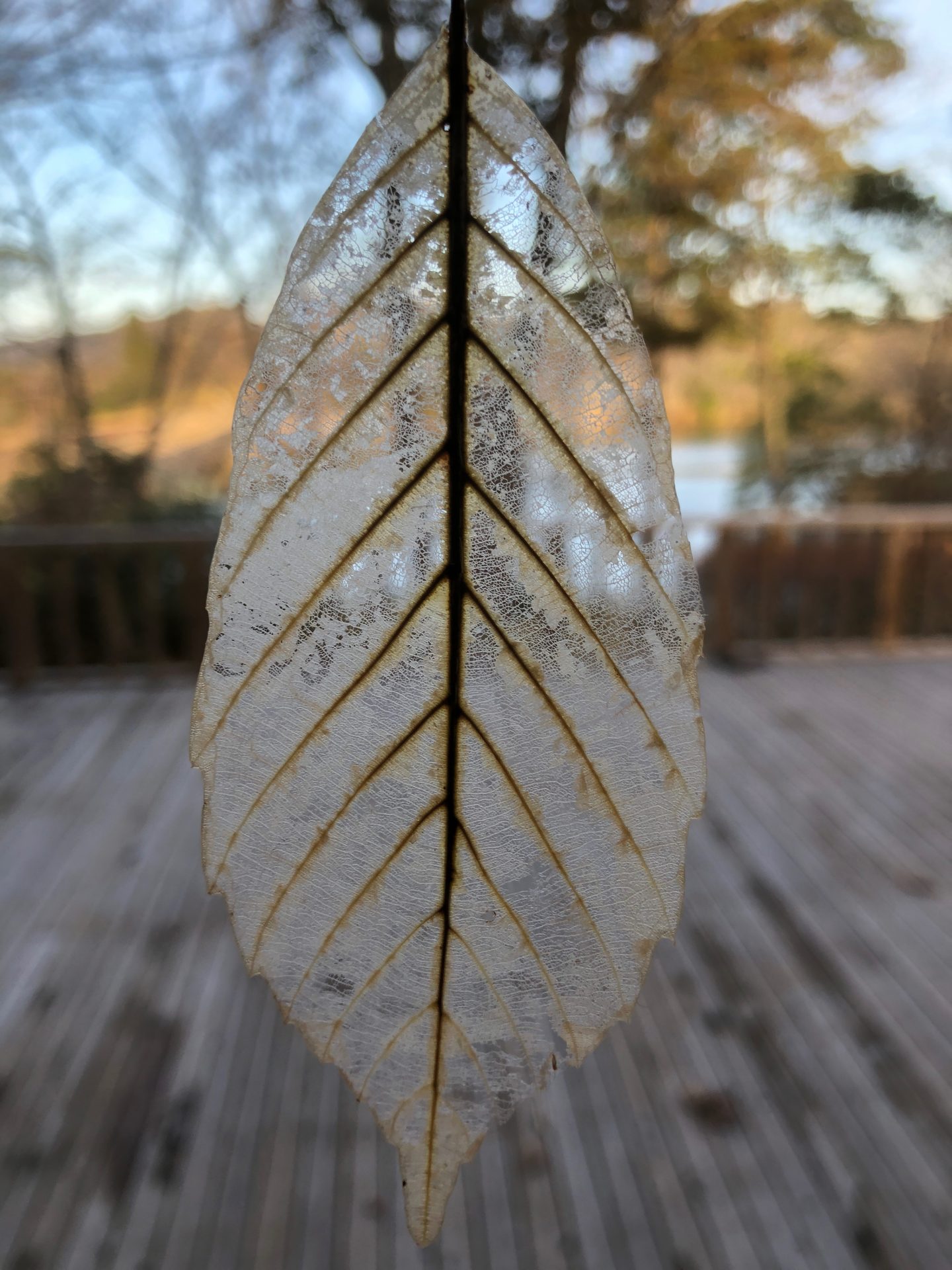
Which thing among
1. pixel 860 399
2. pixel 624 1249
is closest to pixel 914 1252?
pixel 624 1249

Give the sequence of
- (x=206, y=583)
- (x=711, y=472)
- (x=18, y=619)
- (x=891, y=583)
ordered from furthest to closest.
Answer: (x=711, y=472) < (x=891, y=583) < (x=18, y=619) < (x=206, y=583)

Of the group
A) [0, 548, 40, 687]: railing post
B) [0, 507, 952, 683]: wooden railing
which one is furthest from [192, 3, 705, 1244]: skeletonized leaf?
[0, 548, 40, 687]: railing post

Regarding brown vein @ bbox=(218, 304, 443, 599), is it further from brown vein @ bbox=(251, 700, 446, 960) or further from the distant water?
the distant water

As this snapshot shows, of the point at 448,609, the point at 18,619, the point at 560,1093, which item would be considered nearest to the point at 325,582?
the point at 448,609

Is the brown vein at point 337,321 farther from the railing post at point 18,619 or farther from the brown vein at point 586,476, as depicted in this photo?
the railing post at point 18,619

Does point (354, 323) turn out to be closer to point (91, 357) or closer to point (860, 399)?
point (91, 357)

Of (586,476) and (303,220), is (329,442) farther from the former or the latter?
(303,220)
